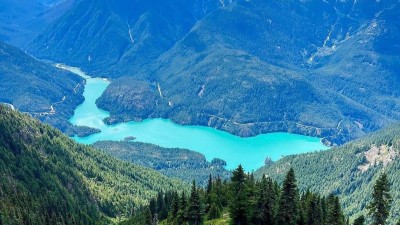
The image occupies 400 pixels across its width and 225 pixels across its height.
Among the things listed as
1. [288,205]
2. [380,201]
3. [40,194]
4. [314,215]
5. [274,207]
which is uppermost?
[40,194]

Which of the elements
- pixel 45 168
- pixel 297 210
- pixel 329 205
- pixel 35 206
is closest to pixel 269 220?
pixel 297 210

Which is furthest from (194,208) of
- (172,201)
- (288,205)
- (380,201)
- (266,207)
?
(380,201)

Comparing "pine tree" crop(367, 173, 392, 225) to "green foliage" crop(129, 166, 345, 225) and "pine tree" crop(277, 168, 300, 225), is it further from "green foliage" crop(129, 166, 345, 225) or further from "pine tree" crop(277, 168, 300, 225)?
"pine tree" crop(277, 168, 300, 225)

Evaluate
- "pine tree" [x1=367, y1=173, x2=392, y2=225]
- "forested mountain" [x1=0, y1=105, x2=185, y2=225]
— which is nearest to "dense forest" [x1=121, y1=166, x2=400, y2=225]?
"pine tree" [x1=367, y1=173, x2=392, y2=225]

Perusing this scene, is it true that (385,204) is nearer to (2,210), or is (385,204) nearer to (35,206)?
(2,210)

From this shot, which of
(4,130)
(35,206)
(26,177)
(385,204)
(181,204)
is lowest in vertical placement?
(385,204)

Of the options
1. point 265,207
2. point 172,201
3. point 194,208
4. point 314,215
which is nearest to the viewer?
point 265,207

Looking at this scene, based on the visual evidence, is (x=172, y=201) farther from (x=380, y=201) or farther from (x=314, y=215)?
(x=380, y=201)

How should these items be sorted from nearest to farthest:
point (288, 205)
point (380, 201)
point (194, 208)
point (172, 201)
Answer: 1. point (380, 201)
2. point (288, 205)
3. point (194, 208)
4. point (172, 201)
